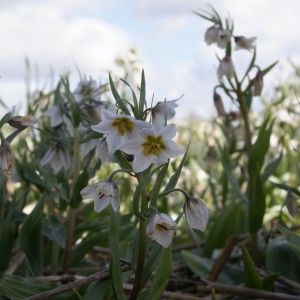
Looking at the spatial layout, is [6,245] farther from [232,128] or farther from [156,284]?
[232,128]

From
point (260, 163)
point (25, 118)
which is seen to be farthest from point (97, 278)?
point (260, 163)

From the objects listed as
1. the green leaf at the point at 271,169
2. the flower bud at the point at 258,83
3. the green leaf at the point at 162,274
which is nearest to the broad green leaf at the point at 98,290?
the green leaf at the point at 162,274

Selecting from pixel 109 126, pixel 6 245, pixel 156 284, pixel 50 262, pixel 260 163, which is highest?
pixel 109 126

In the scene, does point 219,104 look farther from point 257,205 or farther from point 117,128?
point 117,128

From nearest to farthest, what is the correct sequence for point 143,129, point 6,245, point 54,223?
point 143,129 < point 6,245 < point 54,223

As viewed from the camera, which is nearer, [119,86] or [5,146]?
[5,146]

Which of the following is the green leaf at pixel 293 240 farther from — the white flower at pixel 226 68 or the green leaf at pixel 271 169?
the white flower at pixel 226 68

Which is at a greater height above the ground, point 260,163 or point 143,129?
point 143,129
